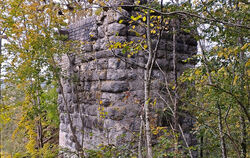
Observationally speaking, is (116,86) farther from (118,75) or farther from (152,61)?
(152,61)

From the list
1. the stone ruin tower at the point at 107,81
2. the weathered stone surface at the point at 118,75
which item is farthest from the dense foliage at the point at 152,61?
the weathered stone surface at the point at 118,75

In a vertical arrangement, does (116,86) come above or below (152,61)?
below

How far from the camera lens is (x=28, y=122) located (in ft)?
17.3

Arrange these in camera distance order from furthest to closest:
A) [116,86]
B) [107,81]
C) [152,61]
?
[107,81]
[116,86]
[152,61]

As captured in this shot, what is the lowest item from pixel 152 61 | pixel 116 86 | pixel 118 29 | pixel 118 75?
pixel 116 86

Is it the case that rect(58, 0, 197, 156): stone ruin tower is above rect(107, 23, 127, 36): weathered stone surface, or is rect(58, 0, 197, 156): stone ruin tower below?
below

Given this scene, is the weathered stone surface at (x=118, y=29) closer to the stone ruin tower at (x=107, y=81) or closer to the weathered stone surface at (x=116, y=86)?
the stone ruin tower at (x=107, y=81)

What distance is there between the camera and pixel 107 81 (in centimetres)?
345

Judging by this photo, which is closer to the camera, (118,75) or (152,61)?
(152,61)

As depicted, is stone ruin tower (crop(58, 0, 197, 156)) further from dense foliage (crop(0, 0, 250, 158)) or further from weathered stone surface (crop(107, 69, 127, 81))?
dense foliage (crop(0, 0, 250, 158))

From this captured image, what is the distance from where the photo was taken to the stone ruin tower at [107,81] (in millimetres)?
3303

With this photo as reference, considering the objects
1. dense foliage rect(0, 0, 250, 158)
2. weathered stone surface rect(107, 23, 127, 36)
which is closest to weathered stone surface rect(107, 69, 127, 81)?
dense foliage rect(0, 0, 250, 158)

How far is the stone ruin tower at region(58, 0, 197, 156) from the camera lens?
330cm

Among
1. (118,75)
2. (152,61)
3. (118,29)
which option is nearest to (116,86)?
(118,75)
